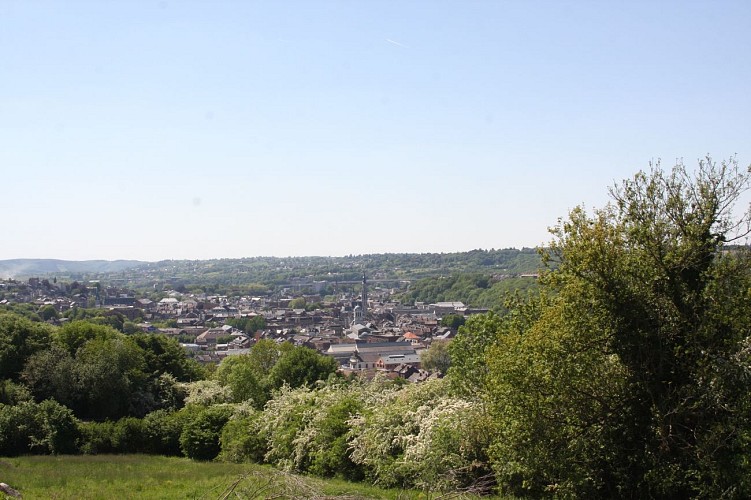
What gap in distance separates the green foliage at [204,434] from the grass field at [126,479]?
5.87ft

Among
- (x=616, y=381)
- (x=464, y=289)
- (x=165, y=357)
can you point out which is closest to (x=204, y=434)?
(x=165, y=357)

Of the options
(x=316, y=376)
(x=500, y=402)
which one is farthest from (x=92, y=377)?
(x=500, y=402)

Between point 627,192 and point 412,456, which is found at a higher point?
point 627,192

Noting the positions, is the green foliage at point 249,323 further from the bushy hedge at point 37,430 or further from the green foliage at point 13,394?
the bushy hedge at point 37,430

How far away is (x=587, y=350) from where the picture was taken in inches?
491

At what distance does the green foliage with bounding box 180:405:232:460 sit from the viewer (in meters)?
24.7

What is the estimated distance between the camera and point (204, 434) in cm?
2483

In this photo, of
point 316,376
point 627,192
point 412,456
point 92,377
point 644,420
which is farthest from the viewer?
point 316,376

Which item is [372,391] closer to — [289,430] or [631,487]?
[289,430]

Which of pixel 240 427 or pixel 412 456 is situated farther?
pixel 240 427

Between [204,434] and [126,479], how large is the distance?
23.1 ft

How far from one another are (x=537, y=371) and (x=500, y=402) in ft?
3.52

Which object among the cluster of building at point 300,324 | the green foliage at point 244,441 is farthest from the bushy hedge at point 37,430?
the cluster of building at point 300,324

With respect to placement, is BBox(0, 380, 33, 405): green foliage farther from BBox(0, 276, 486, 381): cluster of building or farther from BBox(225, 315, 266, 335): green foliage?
BBox(225, 315, 266, 335): green foliage
